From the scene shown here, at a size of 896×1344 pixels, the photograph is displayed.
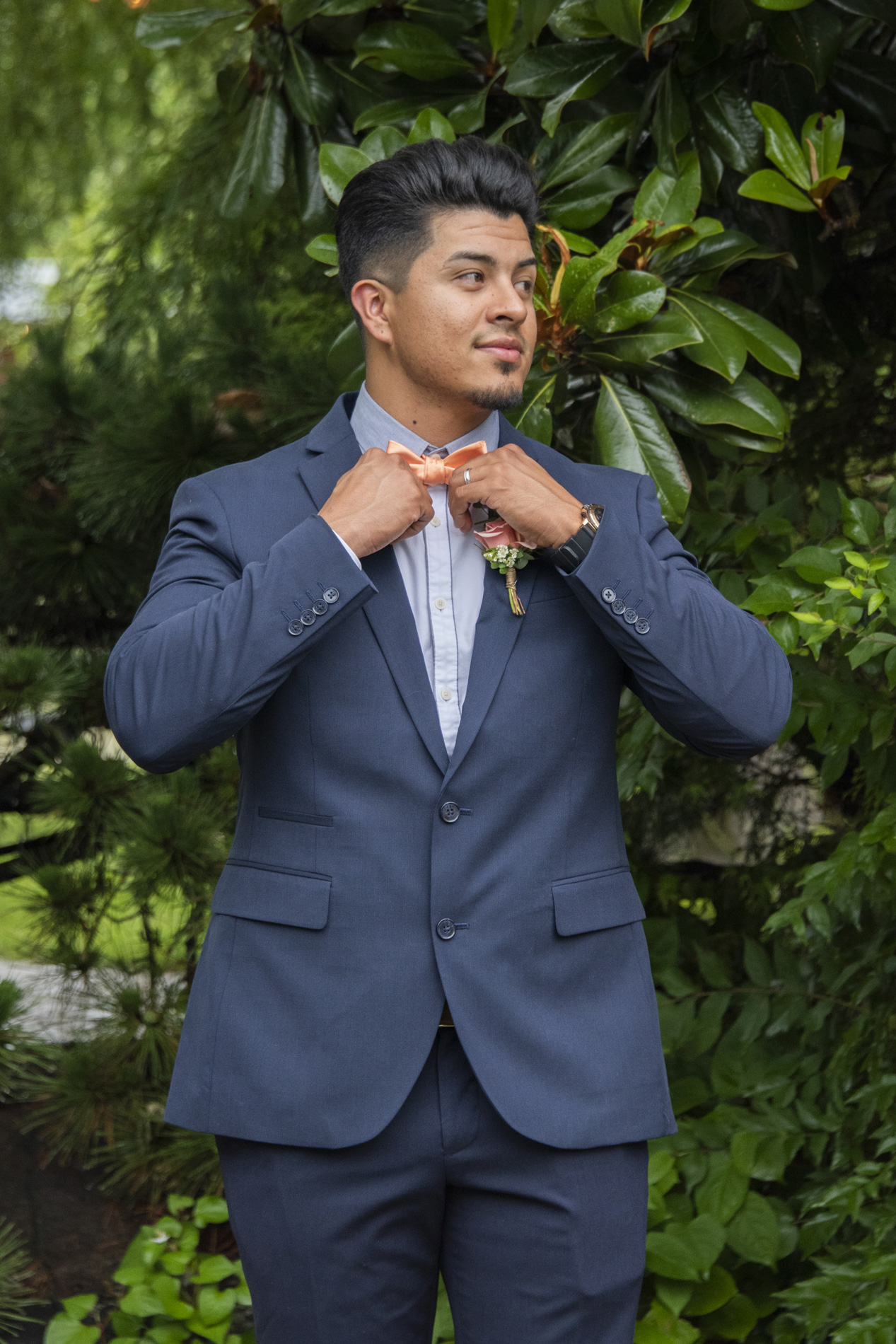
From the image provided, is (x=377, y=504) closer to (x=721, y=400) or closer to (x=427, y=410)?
(x=427, y=410)

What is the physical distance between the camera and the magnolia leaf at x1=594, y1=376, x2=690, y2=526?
1.66m

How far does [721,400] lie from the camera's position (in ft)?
5.64

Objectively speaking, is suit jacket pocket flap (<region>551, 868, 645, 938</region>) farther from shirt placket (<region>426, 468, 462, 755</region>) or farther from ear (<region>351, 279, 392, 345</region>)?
ear (<region>351, 279, 392, 345</region>)

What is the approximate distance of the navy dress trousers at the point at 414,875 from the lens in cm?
121

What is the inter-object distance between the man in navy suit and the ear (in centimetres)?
7

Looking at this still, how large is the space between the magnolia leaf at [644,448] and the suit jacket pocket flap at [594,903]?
21.9 inches

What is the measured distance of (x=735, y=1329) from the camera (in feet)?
6.77

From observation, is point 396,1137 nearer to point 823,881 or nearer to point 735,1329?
point 823,881

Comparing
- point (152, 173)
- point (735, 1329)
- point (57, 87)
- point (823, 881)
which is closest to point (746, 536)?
point (823, 881)

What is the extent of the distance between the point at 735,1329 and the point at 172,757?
1.53m

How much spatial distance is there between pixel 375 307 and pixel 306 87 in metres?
0.84

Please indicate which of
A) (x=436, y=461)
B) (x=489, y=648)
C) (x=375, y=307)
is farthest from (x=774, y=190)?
(x=489, y=648)

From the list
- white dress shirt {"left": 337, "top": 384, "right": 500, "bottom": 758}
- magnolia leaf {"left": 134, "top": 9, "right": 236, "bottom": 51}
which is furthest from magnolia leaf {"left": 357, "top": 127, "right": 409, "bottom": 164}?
white dress shirt {"left": 337, "top": 384, "right": 500, "bottom": 758}

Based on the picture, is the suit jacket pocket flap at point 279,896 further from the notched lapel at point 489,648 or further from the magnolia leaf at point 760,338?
the magnolia leaf at point 760,338
